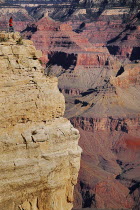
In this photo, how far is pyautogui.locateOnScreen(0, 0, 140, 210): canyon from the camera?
1882 inches

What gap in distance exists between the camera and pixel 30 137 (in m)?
13.0

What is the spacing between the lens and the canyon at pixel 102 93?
47.8 m

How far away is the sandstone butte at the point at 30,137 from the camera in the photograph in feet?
41.9

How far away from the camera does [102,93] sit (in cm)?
7375

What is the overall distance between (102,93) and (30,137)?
61.1 meters

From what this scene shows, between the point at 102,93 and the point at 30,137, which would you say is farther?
the point at 102,93

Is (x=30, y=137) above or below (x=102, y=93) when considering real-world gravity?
above

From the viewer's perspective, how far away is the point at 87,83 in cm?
9138

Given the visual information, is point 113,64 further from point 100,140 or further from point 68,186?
point 68,186

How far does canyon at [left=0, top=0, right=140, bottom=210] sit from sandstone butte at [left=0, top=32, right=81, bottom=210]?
1071mm

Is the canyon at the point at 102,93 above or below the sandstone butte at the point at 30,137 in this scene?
below

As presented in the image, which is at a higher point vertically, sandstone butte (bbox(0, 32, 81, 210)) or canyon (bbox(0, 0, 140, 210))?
sandstone butte (bbox(0, 32, 81, 210))

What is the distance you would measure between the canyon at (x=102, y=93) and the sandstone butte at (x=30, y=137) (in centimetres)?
107

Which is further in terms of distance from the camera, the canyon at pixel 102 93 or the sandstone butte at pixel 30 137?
the canyon at pixel 102 93
